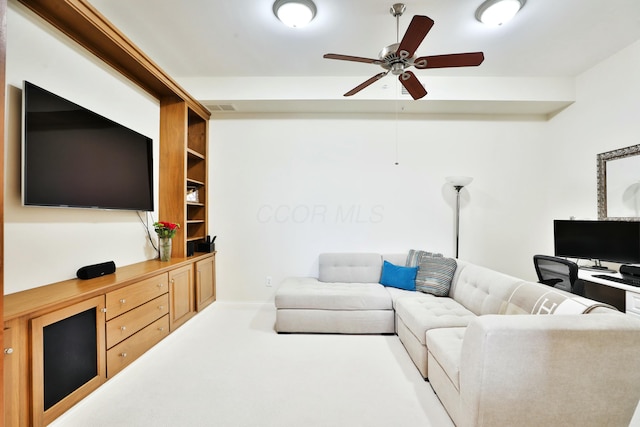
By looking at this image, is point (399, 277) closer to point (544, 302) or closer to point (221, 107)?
point (544, 302)

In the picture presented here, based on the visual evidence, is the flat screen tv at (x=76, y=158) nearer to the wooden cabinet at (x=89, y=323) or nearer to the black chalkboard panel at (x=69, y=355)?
the wooden cabinet at (x=89, y=323)

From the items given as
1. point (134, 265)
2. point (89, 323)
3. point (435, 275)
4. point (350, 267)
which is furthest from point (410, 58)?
point (134, 265)

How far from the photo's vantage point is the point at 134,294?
2201 mm

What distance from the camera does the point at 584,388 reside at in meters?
1.34

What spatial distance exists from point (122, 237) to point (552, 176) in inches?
210

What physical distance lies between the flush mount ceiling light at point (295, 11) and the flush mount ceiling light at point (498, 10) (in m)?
1.37

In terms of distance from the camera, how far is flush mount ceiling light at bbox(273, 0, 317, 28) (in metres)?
2.10

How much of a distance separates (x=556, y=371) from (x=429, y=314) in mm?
999

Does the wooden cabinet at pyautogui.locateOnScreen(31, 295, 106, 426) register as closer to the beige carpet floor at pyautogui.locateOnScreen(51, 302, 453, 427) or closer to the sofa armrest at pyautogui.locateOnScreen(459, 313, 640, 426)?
the beige carpet floor at pyautogui.locateOnScreen(51, 302, 453, 427)

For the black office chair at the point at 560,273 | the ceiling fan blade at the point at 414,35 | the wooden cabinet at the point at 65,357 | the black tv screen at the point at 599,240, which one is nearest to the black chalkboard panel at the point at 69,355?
the wooden cabinet at the point at 65,357

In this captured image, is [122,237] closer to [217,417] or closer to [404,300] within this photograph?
[217,417]

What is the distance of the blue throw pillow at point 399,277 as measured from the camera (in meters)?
3.17

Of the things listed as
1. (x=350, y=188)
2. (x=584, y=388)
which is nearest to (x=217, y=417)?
(x=584, y=388)

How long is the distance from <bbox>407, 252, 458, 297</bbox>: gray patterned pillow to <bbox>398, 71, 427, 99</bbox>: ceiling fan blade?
183 centimetres
